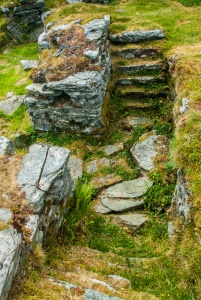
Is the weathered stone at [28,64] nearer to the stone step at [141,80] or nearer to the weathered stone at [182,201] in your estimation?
the stone step at [141,80]

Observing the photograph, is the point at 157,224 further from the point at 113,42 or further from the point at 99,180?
the point at 113,42

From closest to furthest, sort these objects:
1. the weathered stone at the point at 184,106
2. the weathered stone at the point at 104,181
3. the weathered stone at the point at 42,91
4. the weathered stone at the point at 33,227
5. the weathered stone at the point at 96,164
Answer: the weathered stone at the point at 33,227, the weathered stone at the point at 184,106, the weathered stone at the point at 104,181, the weathered stone at the point at 96,164, the weathered stone at the point at 42,91

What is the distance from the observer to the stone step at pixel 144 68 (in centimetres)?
1150

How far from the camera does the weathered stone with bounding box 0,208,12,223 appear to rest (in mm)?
5594

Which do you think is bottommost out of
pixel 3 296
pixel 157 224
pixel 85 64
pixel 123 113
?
pixel 157 224

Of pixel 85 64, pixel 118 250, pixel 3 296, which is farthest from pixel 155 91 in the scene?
pixel 3 296

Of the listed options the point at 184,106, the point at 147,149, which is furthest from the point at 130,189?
the point at 184,106

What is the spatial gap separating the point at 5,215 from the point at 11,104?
966 centimetres

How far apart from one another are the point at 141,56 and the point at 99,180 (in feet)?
18.9

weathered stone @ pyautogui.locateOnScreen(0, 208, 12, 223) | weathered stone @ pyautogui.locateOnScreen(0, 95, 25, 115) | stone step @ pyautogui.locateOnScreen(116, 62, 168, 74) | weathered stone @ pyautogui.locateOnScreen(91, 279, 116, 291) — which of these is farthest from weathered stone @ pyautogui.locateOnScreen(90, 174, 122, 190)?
weathered stone @ pyautogui.locateOnScreen(0, 95, 25, 115)

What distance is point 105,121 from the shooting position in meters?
11.0

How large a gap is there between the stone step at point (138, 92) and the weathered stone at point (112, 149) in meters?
2.29

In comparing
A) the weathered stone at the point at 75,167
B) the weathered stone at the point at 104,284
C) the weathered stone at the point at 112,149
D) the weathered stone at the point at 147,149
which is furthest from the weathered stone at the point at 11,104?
the weathered stone at the point at 104,284

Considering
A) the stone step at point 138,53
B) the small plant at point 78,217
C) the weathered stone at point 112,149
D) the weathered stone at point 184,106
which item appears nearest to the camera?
the small plant at point 78,217
